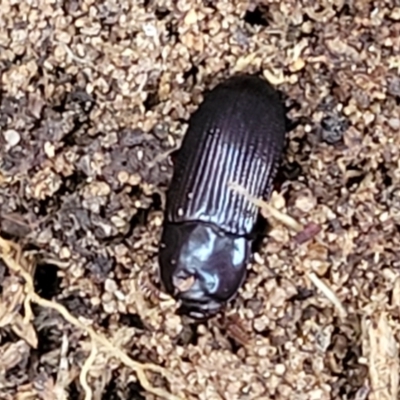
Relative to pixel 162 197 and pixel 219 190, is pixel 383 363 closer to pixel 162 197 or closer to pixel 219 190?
pixel 219 190

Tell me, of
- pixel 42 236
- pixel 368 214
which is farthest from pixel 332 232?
pixel 42 236

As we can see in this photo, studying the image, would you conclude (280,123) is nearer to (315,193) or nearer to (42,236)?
(315,193)

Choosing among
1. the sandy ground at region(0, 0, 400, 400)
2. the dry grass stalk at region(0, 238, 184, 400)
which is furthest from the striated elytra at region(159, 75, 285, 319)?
the dry grass stalk at region(0, 238, 184, 400)

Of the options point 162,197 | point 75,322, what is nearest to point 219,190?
point 162,197

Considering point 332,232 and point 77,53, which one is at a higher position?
point 77,53

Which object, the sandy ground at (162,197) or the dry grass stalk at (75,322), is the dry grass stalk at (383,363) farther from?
the dry grass stalk at (75,322)
